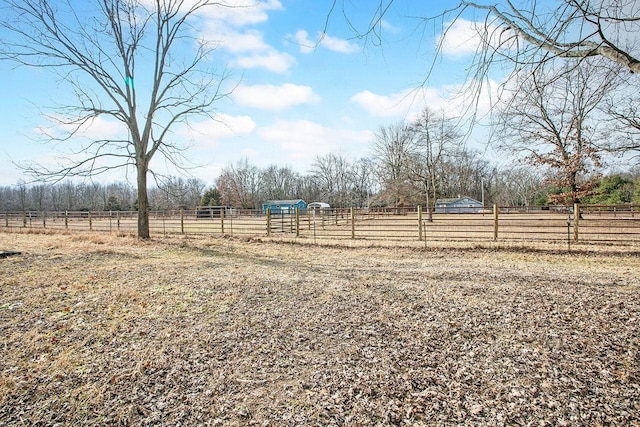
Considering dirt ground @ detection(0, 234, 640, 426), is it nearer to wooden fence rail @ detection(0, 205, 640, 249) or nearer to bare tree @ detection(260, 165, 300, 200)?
wooden fence rail @ detection(0, 205, 640, 249)

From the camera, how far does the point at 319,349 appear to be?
10.7 feet

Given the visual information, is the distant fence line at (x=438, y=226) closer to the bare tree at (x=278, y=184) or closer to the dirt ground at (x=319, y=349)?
the dirt ground at (x=319, y=349)

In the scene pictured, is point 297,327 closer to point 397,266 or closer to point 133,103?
point 397,266

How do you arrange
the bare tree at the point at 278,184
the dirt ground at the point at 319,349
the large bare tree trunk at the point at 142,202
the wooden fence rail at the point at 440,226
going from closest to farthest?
1. the dirt ground at the point at 319,349
2. the wooden fence rail at the point at 440,226
3. the large bare tree trunk at the point at 142,202
4. the bare tree at the point at 278,184

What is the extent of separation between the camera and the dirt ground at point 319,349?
2326mm

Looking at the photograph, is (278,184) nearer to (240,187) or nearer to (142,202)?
(240,187)

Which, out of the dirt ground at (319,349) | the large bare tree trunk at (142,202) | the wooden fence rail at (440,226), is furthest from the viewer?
the large bare tree trunk at (142,202)

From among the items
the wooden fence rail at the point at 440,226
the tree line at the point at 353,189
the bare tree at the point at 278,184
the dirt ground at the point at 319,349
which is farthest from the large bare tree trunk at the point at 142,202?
the bare tree at the point at 278,184

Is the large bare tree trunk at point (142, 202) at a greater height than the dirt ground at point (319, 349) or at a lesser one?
greater

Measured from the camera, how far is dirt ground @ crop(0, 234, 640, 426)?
7.63ft

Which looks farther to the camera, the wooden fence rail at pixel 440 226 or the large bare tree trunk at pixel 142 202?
the large bare tree trunk at pixel 142 202

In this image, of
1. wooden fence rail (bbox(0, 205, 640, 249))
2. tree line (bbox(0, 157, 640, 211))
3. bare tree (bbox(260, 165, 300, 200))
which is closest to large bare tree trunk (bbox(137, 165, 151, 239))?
wooden fence rail (bbox(0, 205, 640, 249))

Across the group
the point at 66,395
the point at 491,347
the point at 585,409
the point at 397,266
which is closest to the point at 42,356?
the point at 66,395

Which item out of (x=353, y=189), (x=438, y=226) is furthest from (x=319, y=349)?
(x=353, y=189)
